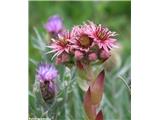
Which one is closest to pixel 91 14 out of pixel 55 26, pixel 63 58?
pixel 55 26

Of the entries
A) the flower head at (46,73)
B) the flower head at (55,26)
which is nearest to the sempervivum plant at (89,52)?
the flower head at (46,73)

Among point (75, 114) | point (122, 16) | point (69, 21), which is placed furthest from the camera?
point (122, 16)

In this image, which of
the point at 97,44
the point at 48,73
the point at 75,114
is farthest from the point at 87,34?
the point at 75,114

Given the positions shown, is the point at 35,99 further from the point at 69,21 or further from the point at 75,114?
the point at 69,21

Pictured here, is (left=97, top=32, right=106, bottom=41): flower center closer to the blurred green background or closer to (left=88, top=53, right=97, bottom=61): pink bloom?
(left=88, top=53, right=97, bottom=61): pink bloom

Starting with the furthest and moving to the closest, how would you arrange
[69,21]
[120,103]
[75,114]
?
[69,21]
[120,103]
[75,114]

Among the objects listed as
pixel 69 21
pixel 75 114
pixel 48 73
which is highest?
pixel 69 21

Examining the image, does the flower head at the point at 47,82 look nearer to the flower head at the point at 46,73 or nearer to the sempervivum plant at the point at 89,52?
the flower head at the point at 46,73

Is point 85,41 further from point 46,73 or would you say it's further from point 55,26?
point 55,26

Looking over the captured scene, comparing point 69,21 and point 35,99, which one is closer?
point 35,99
